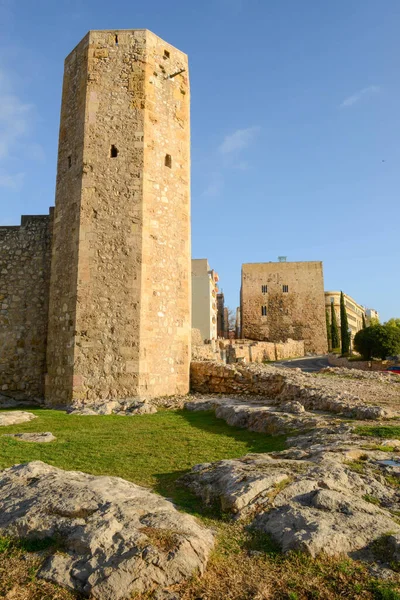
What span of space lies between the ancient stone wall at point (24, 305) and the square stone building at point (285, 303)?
37.8 meters

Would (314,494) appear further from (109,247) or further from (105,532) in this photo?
(109,247)

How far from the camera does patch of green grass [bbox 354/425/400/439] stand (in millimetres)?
5770

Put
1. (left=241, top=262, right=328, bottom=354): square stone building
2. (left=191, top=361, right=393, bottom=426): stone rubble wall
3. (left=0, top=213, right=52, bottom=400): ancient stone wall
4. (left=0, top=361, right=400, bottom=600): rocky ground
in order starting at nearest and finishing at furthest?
(left=0, top=361, right=400, bottom=600): rocky ground, (left=191, top=361, right=393, bottom=426): stone rubble wall, (left=0, top=213, right=52, bottom=400): ancient stone wall, (left=241, top=262, right=328, bottom=354): square stone building

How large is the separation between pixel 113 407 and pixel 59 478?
636 centimetres

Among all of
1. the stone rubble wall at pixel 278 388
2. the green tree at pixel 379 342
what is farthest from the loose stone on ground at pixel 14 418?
the green tree at pixel 379 342

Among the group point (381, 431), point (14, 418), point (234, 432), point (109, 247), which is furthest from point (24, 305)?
point (381, 431)

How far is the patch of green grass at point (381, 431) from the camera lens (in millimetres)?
5770

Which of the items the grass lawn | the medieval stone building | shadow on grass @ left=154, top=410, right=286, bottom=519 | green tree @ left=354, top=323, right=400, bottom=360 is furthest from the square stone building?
the grass lawn

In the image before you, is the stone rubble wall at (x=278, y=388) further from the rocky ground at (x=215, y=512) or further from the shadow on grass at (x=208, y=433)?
the rocky ground at (x=215, y=512)

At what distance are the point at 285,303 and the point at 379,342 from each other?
21.0m

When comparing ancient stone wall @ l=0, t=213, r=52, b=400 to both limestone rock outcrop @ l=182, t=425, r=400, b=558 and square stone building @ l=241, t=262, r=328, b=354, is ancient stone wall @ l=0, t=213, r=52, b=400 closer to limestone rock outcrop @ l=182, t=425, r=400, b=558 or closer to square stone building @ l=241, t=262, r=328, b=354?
limestone rock outcrop @ l=182, t=425, r=400, b=558

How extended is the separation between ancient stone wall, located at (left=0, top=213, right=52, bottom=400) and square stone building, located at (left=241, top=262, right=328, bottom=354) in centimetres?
3781

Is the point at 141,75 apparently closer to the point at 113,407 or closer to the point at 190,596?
the point at 113,407

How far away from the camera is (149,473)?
5.32 meters
